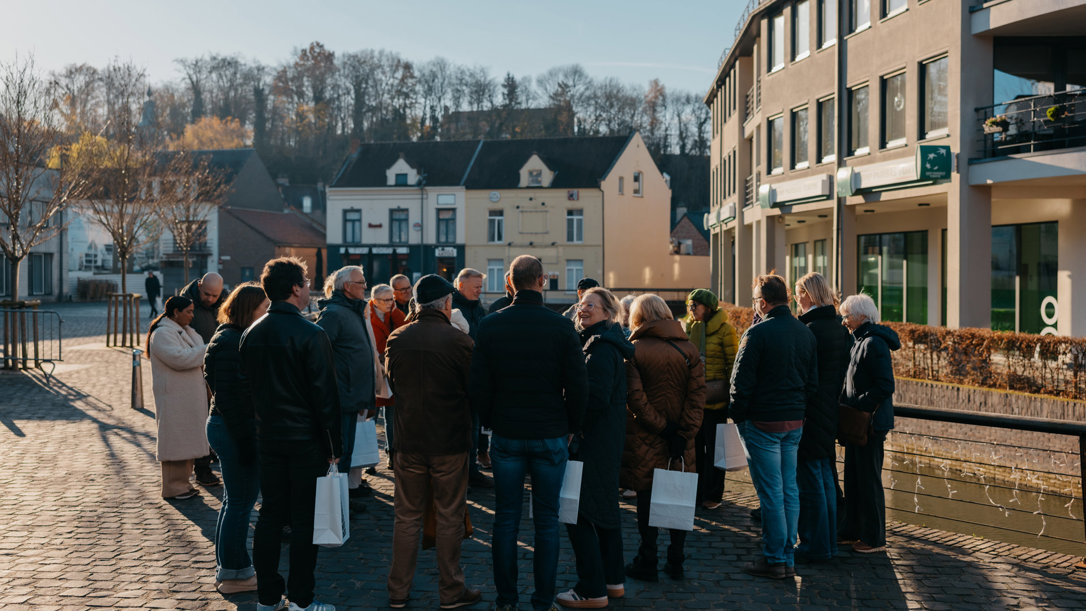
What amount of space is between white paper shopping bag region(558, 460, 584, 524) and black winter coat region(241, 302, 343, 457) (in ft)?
4.60

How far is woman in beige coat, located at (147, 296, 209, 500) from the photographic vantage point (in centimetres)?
759

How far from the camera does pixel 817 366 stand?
6.16 meters

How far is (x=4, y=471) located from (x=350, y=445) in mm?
4316

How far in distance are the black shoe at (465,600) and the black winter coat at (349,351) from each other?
7.20 ft

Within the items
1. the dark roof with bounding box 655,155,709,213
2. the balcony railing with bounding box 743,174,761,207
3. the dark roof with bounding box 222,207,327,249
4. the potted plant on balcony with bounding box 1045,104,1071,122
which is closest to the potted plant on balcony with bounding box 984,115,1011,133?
the potted plant on balcony with bounding box 1045,104,1071,122

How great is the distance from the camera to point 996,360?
13.3 m

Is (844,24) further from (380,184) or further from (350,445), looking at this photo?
(380,184)

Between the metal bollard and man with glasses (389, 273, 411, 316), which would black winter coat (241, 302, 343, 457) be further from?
the metal bollard

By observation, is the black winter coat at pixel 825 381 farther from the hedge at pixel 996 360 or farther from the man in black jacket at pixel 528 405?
the hedge at pixel 996 360

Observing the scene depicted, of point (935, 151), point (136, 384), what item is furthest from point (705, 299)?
point (935, 151)

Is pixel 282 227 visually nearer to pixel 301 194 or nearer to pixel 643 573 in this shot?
pixel 301 194

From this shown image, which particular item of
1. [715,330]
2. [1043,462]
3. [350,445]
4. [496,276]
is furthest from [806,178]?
[496,276]

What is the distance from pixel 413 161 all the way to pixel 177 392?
50.0 metres

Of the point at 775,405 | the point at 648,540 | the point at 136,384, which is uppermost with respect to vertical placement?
the point at 775,405
